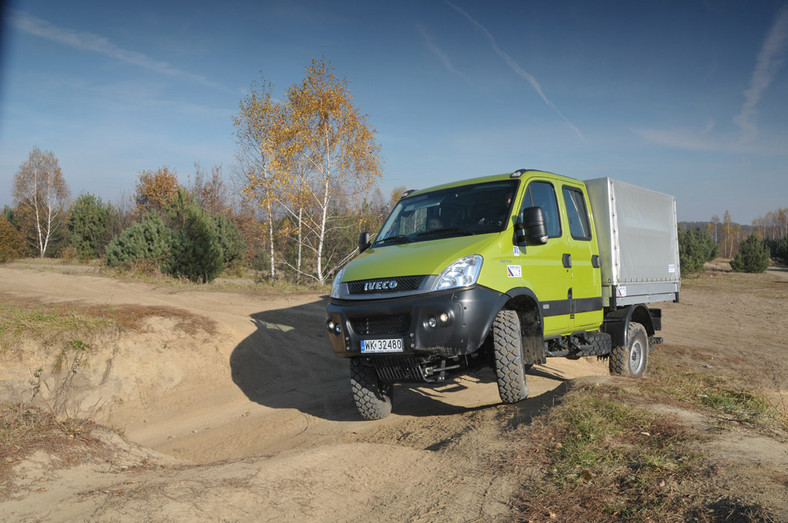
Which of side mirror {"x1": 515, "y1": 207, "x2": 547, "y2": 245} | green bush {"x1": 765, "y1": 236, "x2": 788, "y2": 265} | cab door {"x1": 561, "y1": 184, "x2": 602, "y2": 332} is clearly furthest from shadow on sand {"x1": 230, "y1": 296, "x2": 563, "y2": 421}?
green bush {"x1": 765, "y1": 236, "x2": 788, "y2": 265}

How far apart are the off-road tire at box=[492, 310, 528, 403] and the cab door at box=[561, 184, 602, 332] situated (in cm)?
169

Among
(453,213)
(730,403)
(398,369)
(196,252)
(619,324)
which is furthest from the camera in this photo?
(196,252)

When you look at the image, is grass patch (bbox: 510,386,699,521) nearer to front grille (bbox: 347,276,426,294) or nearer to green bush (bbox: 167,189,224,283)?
front grille (bbox: 347,276,426,294)

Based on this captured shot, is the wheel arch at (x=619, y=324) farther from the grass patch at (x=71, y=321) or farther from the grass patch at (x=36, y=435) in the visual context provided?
the grass patch at (x=36, y=435)

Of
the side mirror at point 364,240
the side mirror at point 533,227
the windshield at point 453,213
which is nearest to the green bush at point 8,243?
the side mirror at point 364,240

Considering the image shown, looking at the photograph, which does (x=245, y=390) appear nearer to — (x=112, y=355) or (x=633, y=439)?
(x=112, y=355)

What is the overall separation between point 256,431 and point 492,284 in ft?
11.7

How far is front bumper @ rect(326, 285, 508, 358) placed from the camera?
17.3ft

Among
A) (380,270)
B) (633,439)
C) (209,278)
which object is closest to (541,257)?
(380,270)

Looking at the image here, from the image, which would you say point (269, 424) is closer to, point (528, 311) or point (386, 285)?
point (386, 285)

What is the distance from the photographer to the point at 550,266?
660 cm

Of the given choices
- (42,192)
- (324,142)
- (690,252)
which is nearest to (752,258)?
(690,252)

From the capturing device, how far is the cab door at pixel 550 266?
6.28 metres

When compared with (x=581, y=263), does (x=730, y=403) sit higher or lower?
lower
